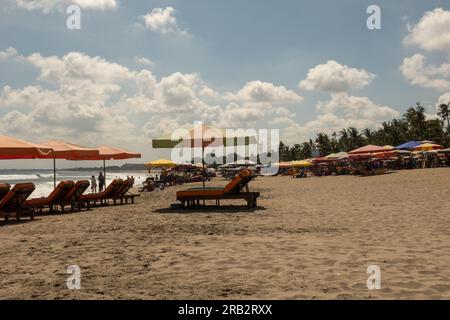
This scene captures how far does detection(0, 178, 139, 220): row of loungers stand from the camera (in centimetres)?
1036

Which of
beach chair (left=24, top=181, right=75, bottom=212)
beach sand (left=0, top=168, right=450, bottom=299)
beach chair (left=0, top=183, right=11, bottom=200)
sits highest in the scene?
beach chair (left=0, top=183, right=11, bottom=200)

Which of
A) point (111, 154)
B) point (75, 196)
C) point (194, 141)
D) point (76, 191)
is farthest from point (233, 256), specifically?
point (111, 154)

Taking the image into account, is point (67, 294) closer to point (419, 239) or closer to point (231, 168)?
point (419, 239)

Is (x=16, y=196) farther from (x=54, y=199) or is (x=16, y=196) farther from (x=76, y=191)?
(x=76, y=191)

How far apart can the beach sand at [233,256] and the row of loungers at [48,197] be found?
43cm

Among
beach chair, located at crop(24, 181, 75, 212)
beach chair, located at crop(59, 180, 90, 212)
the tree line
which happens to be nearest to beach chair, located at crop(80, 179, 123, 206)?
beach chair, located at crop(59, 180, 90, 212)

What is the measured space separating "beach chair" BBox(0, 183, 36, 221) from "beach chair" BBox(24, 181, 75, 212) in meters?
1.34

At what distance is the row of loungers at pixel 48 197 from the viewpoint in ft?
34.0

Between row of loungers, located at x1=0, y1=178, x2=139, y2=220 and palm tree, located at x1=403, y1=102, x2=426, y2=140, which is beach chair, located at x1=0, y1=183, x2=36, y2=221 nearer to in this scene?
row of loungers, located at x1=0, y1=178, x2=139, y2=220

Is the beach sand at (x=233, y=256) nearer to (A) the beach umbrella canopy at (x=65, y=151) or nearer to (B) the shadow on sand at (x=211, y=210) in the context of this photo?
(B) the shadow on sand at (x=211, y=210)

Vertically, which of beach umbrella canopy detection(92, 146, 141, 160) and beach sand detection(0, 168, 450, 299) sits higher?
beach umbrella canopy detection(92, 146, 141, 160)

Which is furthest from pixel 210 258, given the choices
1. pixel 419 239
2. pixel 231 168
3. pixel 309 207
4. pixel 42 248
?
pixel 231 168

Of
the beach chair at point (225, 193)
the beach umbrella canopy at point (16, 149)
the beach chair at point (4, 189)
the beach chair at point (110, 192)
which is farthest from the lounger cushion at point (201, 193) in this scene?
the beach chair at point (4, 189)

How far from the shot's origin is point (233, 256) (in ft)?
19.4
